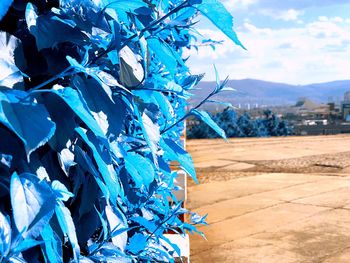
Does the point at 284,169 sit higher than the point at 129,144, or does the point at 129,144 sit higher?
the point at 129,144

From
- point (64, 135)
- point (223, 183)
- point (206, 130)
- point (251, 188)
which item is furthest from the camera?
point (206, 130)

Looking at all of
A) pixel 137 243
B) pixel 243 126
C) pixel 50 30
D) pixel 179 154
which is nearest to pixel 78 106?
pixel 50 30

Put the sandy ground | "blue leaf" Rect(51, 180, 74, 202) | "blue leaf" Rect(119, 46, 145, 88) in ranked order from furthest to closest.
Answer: the sandy ground < "blue leaf" Rect(119, 46, 145, 88) < "blue leaf" Rect(51, 180, 74, 202)

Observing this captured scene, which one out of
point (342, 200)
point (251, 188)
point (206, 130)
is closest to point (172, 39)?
point (342, 200)

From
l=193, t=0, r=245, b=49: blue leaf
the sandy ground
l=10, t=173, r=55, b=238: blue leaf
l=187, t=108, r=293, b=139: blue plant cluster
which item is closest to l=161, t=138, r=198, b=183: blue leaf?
l=193, t=0, r=245, b=49: blue leaf

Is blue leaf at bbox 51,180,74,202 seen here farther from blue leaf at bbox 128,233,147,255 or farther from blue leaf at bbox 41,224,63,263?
blue leaf at bbox 128,233,147,255

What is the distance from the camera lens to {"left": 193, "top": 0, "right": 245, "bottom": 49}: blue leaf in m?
0.95

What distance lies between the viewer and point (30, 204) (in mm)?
769

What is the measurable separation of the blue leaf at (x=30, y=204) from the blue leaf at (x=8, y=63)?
18cm

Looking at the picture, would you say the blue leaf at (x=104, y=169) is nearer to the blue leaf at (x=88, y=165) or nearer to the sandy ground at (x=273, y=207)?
the blue leaf at (x=88, y=165)

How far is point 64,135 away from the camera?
0.93 meters

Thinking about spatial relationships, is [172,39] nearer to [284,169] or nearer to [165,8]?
[165,8]

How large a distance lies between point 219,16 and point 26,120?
17.7 inches

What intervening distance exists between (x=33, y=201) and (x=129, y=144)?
1.96 feet
